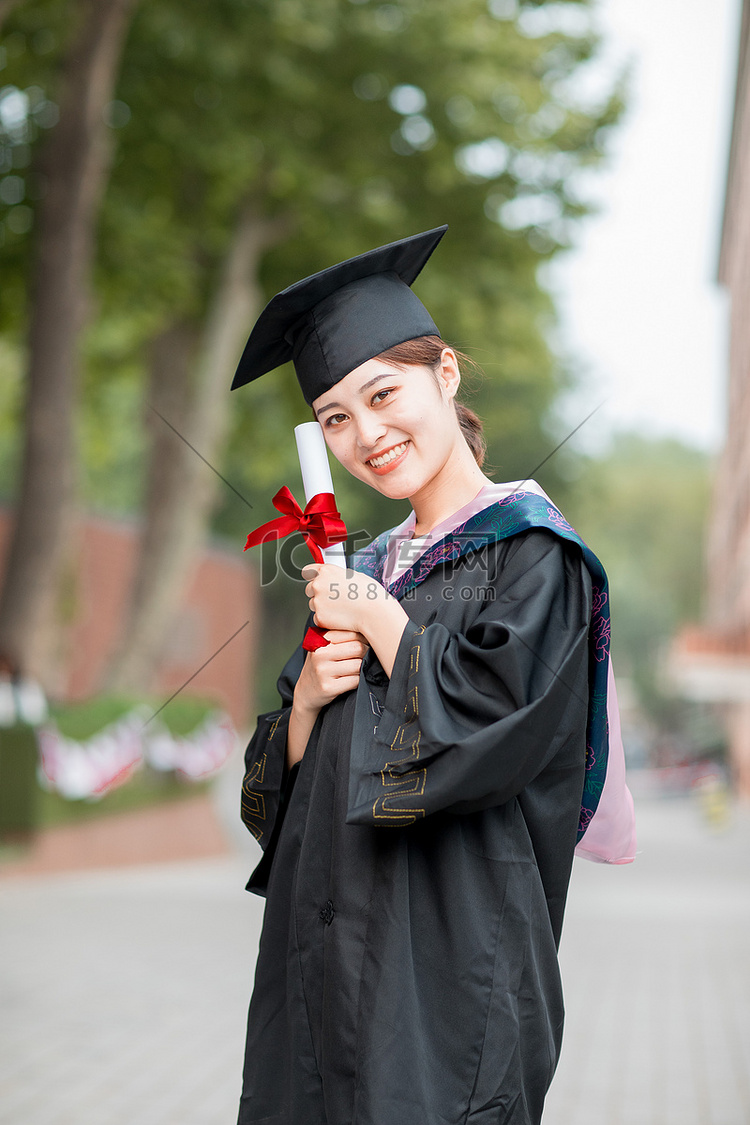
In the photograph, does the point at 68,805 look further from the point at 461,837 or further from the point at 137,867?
the point at 461,837

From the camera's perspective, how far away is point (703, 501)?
60375 millimetres

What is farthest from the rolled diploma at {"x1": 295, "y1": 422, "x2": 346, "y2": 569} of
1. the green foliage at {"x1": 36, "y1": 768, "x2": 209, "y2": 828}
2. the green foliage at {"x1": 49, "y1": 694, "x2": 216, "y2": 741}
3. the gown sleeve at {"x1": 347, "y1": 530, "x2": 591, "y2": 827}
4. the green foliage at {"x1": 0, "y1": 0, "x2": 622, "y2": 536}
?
the green foliage at {"x1": 0, "y1": 0, "x2": 622, "y2": 536}

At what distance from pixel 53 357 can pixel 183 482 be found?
2.80 meters

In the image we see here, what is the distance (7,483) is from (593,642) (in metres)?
43.1

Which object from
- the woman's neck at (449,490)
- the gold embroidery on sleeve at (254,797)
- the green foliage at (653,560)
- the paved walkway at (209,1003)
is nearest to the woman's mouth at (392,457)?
the woman's neck at (449,490)

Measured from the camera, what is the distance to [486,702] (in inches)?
67.1

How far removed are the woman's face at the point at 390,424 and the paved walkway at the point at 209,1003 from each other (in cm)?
330

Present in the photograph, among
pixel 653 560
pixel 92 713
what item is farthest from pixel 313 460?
pixel 653 560

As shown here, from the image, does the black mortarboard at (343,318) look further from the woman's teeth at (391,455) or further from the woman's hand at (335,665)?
the woman's hand at (335,665)

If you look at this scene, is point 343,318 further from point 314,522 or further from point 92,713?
point 92,713

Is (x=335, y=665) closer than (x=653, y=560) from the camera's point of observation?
Yes

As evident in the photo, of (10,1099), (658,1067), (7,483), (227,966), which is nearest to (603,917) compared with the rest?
(227,966)

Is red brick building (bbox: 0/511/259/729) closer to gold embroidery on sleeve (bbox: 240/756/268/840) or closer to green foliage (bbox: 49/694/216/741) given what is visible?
green foliage (bbox: 49/694/216/741)

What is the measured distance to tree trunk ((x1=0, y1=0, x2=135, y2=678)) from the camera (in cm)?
1031
